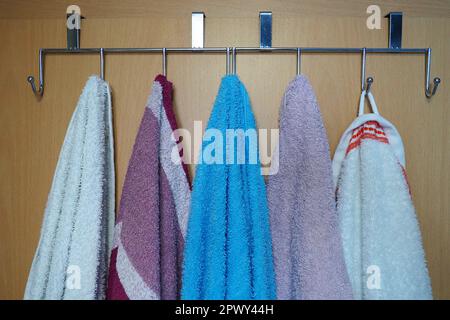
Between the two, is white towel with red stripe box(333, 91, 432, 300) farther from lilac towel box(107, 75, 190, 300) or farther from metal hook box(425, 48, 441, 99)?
lilac towel box(107, 75, 190, 300)

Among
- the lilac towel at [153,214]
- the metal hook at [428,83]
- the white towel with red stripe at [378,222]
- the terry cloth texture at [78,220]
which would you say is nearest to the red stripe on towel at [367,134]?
the white towel with red stripe at [378,222]

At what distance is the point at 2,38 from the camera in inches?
23.3

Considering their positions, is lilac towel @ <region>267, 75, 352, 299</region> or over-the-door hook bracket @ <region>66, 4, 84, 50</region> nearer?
lilac towel @ <region>267, 75, 352, 299</region>

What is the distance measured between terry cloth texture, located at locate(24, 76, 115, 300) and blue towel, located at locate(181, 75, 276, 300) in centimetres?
13

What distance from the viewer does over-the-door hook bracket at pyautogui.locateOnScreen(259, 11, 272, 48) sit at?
22.2 inches

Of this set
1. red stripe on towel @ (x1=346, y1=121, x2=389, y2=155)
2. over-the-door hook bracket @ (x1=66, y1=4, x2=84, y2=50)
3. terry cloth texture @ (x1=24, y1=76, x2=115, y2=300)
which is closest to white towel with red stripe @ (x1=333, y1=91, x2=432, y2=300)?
red stripe on towel @ (x1=346, y1=121, x2=389, y2=155)

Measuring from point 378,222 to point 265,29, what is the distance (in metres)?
0.34

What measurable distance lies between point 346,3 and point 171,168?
40 cm

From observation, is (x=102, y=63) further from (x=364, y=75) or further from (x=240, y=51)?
(x=364, y=75)

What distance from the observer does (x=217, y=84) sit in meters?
0.58

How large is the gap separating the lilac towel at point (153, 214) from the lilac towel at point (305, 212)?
0.46 feet

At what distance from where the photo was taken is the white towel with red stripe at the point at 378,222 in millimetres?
481

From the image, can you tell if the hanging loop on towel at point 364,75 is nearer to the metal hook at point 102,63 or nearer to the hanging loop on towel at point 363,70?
the hanging loop on towel at point 363,70
